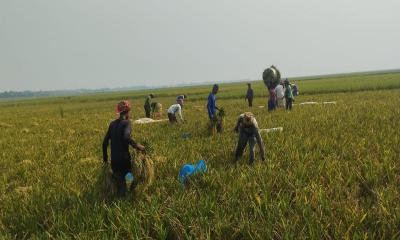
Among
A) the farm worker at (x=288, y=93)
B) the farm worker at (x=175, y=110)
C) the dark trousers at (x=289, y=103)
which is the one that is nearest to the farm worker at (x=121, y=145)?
the farm worker at (x=175, y=110)

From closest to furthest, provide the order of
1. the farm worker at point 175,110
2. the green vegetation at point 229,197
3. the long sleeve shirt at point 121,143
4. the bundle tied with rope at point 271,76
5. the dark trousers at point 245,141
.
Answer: the green vegetation at point 229,197, the long sleeve shirt at point 121,143, the dark trousers at point 245,141, the farm worker at point 175,110, the bundle tied with rope at point 271,76

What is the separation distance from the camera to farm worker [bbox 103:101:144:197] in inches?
209

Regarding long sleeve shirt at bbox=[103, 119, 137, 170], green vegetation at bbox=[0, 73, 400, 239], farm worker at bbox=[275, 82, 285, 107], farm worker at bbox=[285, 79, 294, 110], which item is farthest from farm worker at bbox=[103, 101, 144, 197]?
farm worker at bbox=[275, 82, 285, 107]

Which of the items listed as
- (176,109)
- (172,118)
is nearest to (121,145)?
(176,109)

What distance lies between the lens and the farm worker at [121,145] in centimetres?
530

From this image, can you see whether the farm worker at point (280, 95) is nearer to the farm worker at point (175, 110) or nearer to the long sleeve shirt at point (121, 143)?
the farm worker at point (175, 110)

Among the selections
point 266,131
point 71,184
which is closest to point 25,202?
point 71,184

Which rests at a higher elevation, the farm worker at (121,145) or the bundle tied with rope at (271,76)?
the bundle tied with rope at (271,76)

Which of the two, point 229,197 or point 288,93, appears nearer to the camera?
point 229,197

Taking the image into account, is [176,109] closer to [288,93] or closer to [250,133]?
[288,93]

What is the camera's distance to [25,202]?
5480 mm

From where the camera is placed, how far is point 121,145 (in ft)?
17.5

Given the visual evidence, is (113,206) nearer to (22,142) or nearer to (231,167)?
(231,167)

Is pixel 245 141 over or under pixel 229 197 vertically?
over
